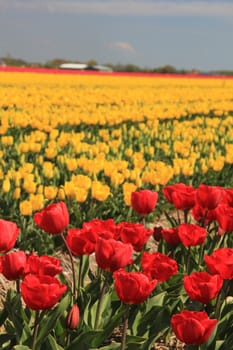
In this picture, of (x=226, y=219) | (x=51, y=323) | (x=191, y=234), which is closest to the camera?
(x=51, y=323)

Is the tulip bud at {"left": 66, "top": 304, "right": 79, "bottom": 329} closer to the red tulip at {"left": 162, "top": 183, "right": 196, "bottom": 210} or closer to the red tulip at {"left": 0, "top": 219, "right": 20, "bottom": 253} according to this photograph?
the red tulip at {"left": 0, "top": 219, "right": 20, "bottom": 253}

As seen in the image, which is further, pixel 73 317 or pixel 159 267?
pixel 159 267

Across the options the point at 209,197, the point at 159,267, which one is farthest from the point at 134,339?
the point at 209,197

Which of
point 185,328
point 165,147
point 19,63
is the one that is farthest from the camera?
point 19,63

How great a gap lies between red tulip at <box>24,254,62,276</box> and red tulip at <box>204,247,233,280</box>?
620 mm

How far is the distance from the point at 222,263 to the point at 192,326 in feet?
1.58

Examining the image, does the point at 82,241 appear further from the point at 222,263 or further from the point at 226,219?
the point at 226,219

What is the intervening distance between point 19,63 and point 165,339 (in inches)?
2925

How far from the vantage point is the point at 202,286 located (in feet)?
7.23

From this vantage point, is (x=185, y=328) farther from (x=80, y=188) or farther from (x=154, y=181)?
(x=154, y=181)

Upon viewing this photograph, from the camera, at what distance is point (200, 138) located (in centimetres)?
928

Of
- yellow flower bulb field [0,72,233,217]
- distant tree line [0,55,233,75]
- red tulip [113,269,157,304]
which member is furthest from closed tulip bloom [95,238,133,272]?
distant tree line [0,55,233,75]

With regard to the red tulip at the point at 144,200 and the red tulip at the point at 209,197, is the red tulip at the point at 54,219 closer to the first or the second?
the red tulip at the point at 144,200

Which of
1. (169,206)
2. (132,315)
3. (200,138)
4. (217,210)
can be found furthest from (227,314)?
(200,138)
